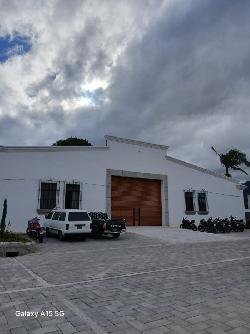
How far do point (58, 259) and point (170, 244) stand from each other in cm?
687

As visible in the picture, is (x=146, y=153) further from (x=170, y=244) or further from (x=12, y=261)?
(x=12, y=261)

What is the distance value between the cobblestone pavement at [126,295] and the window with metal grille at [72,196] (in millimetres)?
10549

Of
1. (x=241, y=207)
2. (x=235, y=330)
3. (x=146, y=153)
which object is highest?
(x=146, y=153)

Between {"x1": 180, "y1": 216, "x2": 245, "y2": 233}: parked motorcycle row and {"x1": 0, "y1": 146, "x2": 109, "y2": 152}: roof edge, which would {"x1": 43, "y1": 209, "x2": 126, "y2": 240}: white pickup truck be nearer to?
{"x1": 0, "y1": 146, "x2": 109, "y2": 152}: roof edge

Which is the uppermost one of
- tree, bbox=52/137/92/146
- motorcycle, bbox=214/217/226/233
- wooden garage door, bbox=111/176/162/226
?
tree, bbox=52/137/92/146

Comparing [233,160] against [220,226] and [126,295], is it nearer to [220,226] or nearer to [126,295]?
[220,226]

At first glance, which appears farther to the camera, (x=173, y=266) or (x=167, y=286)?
(x=173, y=266)

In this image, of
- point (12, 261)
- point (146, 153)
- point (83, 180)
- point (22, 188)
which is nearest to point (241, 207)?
point (146, 153)

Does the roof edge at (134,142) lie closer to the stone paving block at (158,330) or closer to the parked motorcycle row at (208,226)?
the parked motorcycle row at (208,226)

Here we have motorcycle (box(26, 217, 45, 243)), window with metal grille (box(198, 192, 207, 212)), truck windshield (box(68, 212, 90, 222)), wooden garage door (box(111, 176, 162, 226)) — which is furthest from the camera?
window with metal grille (box(198, 192, 207, 212))

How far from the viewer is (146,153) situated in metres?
25.6

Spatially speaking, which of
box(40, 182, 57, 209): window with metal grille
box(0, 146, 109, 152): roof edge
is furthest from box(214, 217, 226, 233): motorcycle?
box(40, 182, 57, 209): window with metal grille

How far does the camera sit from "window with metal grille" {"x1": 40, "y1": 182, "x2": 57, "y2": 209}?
810 inches

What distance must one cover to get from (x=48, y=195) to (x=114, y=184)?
5.32 m
